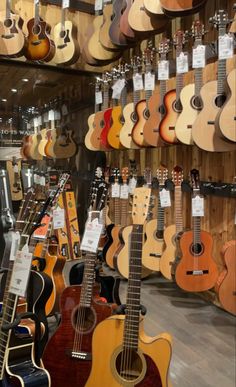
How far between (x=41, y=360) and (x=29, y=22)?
3.20 meters

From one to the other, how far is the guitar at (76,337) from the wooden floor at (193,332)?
25.0 inches

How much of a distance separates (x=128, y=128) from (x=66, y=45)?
1127 mm

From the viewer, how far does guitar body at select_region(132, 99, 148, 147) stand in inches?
129

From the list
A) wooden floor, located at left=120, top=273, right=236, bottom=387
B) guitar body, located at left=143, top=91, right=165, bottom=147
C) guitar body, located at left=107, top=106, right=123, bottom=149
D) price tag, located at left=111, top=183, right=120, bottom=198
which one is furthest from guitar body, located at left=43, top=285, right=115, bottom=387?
guitar body, located at left=107, top=106, right=123, bottom=149

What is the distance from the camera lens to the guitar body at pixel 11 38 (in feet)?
11.3

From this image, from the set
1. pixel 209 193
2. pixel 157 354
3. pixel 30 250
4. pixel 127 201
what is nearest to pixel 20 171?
pixel 127 201

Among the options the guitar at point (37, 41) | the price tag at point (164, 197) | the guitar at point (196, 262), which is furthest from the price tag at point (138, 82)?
the guitar at point (196, 262)

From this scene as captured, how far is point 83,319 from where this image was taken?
1728mm

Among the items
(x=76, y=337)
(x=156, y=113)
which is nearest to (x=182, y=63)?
(x=156, y=113)

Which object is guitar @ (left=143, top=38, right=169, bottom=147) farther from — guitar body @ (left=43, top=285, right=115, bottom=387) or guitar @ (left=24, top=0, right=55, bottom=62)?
guitar body @ (left=43, top=285, right=115, bottom=387)

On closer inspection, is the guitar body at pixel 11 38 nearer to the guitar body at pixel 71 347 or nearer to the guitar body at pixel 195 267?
the guitar body at pixel 195 267

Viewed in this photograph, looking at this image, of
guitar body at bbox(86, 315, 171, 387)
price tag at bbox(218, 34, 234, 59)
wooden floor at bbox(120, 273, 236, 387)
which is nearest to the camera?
guitar body at bbox(86, 315, 171, 387)

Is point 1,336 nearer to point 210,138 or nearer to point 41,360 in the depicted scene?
point 41,360

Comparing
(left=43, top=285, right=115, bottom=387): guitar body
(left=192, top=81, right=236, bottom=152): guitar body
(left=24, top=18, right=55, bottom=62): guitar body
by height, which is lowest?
(left=43, top=285, right=115, bottom=387): guitar body
